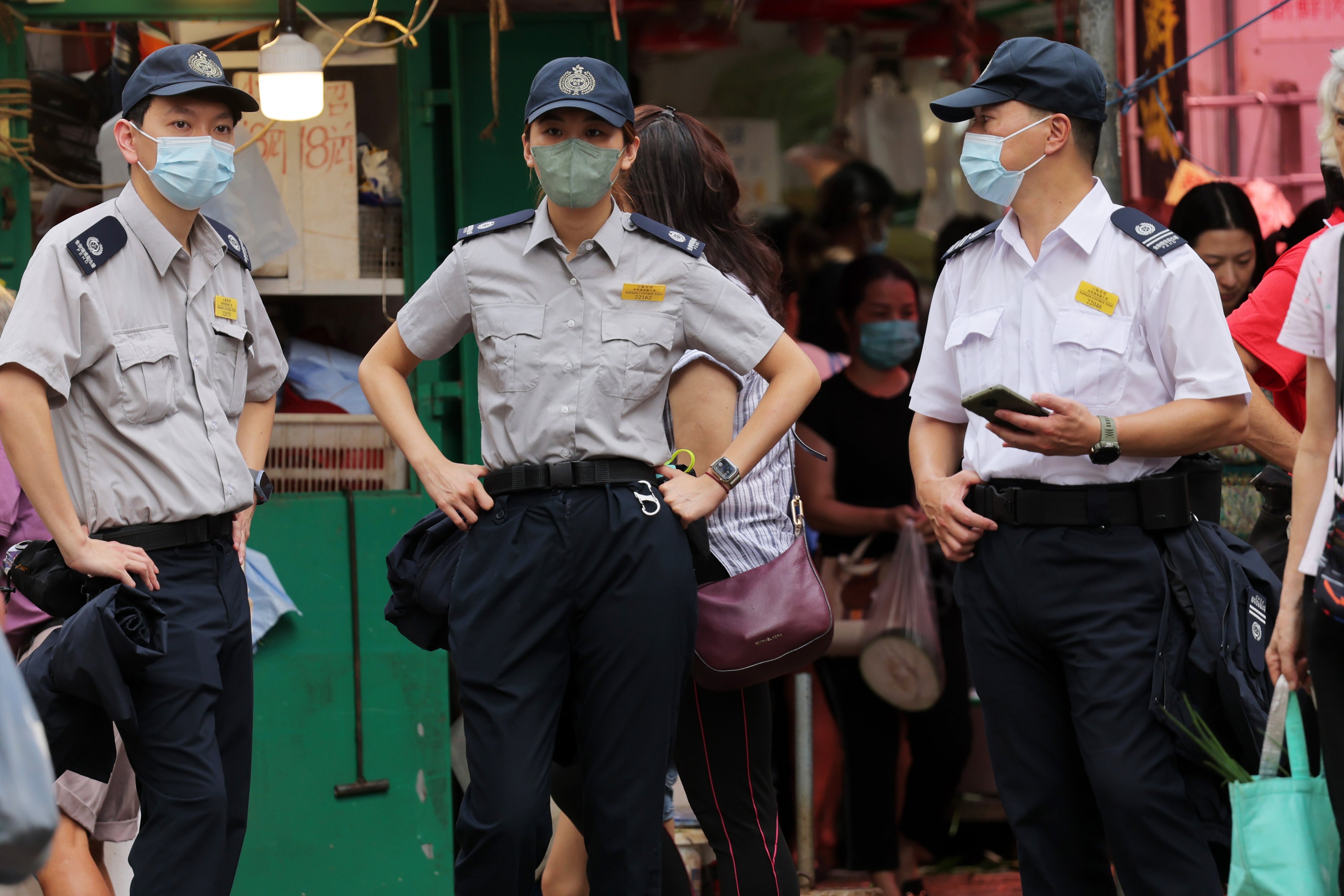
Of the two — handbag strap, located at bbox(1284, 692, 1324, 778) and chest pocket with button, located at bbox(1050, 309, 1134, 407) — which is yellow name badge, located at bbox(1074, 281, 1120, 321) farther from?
handbag strap, located at bbox(1284, 692, 1324, 778)

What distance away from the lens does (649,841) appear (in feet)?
9.56

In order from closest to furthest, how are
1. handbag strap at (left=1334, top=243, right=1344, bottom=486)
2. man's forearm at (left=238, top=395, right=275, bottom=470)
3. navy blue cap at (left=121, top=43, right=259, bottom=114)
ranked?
handbag strap at (left=1334, top=243, right=1344, bottom=486), navy blue cap at (left=121, top=43, right=259, bottom=114), man's forearm at (left=238, top=395, right=275, bottom=470)

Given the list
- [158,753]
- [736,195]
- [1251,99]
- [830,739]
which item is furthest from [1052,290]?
[1251,99]

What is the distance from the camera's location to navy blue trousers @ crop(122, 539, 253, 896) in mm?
3047

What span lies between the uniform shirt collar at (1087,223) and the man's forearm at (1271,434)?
0.75 metres

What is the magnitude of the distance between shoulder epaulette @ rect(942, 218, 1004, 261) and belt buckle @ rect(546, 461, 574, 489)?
99cm

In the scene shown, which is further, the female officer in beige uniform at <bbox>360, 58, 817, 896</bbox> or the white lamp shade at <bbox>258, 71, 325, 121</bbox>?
the white lamp shade at <bbox>258, 71, 325, 121</bbox>

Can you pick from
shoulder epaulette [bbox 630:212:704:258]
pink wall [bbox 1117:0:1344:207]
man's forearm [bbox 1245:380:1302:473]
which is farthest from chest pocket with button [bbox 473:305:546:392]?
pink wall [bbox 1117:0:1344:207]

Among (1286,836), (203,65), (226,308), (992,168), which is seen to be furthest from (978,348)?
(203,65)

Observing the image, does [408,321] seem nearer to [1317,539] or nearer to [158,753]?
[158,753]

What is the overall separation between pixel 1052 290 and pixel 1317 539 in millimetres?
814

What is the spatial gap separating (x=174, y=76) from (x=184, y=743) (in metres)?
1.47

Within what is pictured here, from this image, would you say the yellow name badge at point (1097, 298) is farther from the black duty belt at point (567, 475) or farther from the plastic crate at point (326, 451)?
the plastic crate at point (326, 451)

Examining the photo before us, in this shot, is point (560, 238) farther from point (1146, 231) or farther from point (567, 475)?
point (1146, 231)
